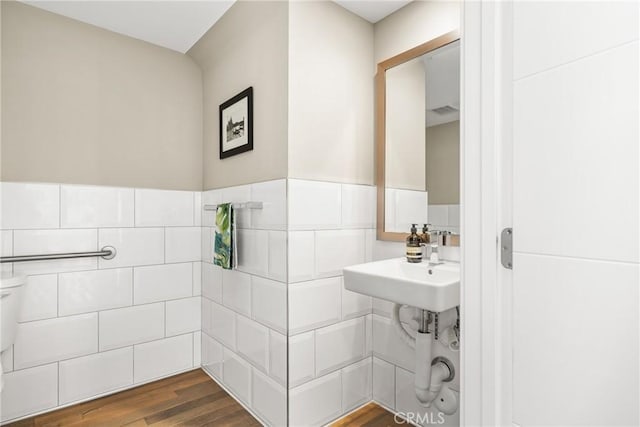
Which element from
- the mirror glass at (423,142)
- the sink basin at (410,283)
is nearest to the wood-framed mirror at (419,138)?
the mirror glass at (423,142)

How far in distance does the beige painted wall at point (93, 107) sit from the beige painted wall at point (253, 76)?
0.20 meters

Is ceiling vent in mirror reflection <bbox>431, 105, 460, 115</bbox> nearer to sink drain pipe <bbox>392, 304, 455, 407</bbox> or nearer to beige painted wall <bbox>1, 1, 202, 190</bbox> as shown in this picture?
sink drain pipe <bbox>392, 304, 455, 407</bbox>

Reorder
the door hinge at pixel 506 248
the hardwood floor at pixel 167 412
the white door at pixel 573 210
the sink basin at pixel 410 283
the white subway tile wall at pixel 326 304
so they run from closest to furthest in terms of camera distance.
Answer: the white door at pixel 573 210 → the door hinge at pixel 506 248 → the sink basin at pixel 410 283 → the white subway tile wall at pixel 326 304 → the hardwood floor at pixel 167 412

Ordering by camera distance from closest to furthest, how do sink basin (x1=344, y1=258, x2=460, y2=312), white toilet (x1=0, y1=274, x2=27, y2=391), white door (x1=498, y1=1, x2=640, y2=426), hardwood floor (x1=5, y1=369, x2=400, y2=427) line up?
white door (x1=498, y1=1, x2=640, y2=426) < sink basin (x1=344, y1=258, x2=460, y2=312) < white toilet (x1=0, y1=274, x2=27, y2=391) < hardwood floor (x1=5, y1=369, x2=400, y2=427)

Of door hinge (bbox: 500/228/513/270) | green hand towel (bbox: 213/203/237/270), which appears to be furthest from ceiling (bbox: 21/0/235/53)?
door hinge (bbox: 500/228/513/270)

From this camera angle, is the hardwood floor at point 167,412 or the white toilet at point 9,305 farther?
the hardwood floor at point 167,412

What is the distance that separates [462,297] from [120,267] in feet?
6.24

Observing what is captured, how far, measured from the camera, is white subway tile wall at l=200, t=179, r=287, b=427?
1612mm

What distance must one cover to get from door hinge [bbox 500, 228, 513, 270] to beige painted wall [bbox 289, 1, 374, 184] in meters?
1.00

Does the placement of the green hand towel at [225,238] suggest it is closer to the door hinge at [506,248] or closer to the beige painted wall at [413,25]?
the beige painted wall at [413,25]

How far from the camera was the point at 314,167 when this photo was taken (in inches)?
65.7

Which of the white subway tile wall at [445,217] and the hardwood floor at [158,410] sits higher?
the white subway tile wall at [445,217]

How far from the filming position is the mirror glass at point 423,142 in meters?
1.62

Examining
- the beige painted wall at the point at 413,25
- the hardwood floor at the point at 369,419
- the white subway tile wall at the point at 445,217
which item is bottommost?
the hardwood floor at the point at 369,419
